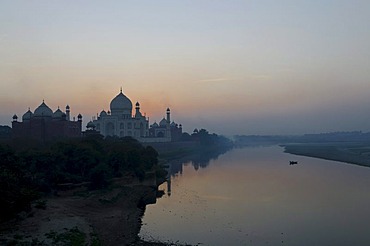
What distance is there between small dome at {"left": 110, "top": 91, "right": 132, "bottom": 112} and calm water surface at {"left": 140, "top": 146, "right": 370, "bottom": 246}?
29.2 m

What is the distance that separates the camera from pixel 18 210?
45.6 feet

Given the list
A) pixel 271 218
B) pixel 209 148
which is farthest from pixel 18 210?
pixel 209 148

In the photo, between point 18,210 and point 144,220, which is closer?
point 18,210

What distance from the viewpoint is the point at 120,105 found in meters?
56.6

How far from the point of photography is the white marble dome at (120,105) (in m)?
56.5

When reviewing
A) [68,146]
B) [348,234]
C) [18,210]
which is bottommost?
[348,234]

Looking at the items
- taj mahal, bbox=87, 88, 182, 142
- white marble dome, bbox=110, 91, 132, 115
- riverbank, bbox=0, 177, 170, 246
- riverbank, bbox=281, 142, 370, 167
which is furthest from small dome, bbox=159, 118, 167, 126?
riverbank, bbox=0, 177, 170, 246

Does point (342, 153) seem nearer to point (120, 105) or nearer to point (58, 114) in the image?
point (120, 105)

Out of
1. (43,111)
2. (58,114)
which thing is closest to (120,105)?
(58,114)

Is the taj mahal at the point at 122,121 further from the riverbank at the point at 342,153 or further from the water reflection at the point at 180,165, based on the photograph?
the riverbank at the point at 342,153

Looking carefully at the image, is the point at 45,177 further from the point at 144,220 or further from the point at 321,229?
the point at 321,229

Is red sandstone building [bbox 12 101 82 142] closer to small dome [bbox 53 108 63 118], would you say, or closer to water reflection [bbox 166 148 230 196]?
small dome [bbox 53 108 63 118]

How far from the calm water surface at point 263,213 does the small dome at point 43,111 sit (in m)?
20.4

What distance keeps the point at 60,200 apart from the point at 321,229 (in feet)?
37.8
